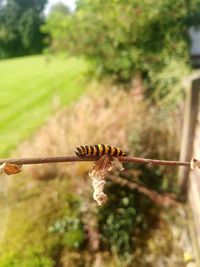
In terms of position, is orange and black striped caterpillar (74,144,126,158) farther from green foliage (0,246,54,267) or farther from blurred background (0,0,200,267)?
green foliage (0,246,54,267)

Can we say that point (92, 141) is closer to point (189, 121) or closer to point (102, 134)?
point (102, 134)

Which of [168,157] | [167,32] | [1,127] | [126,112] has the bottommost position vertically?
[1,127]

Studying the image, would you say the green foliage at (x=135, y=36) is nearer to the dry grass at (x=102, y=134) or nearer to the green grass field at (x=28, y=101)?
the green grass field at (x=28, y=101)

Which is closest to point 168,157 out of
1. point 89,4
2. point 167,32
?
point 167,32

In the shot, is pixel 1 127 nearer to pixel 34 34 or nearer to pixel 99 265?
pixel 99 265

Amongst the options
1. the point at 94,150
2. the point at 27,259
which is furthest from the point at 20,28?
the point at 94,150

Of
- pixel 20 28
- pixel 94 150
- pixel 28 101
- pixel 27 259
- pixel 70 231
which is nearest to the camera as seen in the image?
pixel 94 150

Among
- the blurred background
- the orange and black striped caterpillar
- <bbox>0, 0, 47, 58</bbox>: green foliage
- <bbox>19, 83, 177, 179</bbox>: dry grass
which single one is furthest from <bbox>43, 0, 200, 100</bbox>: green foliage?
<bbox>0, 0, 47, 58</bbox>: green foliage
